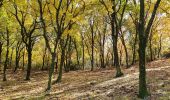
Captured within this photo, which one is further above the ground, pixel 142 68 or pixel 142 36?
pixel 142 36

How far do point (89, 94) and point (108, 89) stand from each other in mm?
1576

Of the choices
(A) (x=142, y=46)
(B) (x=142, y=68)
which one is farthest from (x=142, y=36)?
(B) (x=142, y=68)

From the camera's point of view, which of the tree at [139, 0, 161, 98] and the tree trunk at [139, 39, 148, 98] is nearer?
the tree at [139, 0, 161, 98]

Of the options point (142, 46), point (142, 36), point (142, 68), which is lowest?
point (142, 68)

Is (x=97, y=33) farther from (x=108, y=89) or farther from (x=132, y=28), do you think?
(x=108, y=89)

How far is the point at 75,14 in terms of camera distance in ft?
86.9

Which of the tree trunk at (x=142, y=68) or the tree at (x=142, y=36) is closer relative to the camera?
the tree at (x=142, y=36)

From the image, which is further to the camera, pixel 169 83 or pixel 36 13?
pixel 36 13

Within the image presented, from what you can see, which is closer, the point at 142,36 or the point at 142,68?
the point at 142,36

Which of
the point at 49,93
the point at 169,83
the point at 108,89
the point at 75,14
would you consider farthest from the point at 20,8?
the point at 169,83

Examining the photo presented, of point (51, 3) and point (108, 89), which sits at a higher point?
point (51, 3)

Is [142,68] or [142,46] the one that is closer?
[142,46]

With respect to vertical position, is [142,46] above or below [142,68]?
above

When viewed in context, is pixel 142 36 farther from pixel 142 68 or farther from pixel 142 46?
pixel 142 68
